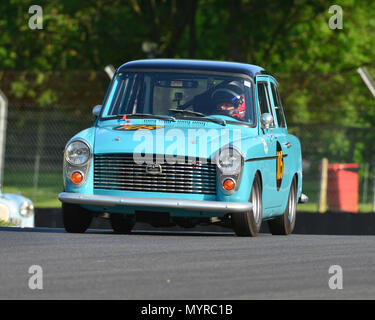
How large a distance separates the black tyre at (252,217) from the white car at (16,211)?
17.4ft

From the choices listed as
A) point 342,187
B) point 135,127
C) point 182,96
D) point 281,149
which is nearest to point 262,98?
point 281,149

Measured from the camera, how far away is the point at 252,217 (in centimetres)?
1092

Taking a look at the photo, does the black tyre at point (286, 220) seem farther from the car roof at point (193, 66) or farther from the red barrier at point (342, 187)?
the red barrier at point (342, 187)

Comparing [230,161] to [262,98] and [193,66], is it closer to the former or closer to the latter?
[193,66]

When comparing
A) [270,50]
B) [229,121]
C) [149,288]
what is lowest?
[149,288]

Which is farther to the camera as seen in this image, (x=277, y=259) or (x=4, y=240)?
(x=4, y=240)

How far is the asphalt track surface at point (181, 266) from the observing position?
22.6ft

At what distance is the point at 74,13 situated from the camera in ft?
114

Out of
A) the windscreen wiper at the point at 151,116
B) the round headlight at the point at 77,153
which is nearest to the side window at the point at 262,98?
the windscreen wiper at the point at 151,116

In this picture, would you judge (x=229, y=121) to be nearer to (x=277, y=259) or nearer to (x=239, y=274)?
(x=277, y=259)

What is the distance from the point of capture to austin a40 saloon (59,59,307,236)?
417 inches

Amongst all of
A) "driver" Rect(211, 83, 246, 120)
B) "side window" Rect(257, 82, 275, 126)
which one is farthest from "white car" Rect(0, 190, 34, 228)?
"driver" Rect(211, 83, 246, 120)

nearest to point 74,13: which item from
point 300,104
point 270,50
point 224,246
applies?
point 270,50

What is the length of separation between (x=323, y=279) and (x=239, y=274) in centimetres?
58
